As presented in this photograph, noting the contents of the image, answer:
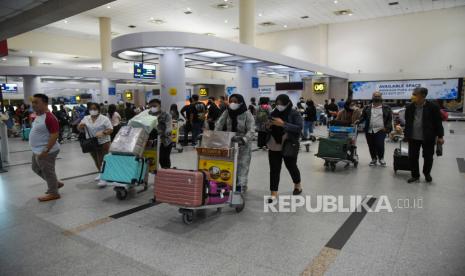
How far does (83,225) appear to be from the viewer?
3766 millimetres

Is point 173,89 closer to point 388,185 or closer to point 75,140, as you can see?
point 75,140

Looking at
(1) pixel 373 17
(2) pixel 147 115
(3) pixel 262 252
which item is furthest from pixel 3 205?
(1) pixel 373 17

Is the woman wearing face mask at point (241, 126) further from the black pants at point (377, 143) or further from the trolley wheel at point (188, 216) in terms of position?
the black pants at point (377, 143)

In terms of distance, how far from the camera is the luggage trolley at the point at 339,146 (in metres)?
6.43

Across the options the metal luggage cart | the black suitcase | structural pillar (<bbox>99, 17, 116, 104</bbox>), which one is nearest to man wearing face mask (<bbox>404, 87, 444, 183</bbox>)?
the black suitcase

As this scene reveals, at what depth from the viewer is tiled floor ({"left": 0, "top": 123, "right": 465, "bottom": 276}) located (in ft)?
9.07

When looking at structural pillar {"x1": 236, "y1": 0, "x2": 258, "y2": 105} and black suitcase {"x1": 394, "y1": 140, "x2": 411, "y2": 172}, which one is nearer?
black suitcase {"x1": 394, "y1": 140, "x2": 411, "y2": 172}

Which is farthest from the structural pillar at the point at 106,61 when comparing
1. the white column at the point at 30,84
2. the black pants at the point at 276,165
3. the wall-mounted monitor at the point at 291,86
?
the black pants at the point at 276,165

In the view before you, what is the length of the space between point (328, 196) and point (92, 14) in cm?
1863

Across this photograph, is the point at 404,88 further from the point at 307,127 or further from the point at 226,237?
the point at 226,237

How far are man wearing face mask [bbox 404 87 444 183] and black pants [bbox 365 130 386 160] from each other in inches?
45.3

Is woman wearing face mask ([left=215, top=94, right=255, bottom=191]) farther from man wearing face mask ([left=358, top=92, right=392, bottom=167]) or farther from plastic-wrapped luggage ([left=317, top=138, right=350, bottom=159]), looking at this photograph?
man wearing face mask ([left=358, top=92, right=392, bottom=167])

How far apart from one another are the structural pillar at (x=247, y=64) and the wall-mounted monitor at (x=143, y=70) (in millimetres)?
4279

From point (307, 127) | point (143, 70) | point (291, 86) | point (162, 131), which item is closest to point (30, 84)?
point (143, 70)
